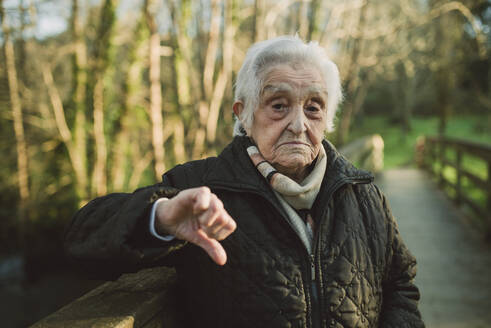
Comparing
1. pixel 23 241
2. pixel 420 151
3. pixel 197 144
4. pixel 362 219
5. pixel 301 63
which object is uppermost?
pixel 301 63

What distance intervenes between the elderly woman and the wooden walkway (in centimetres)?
232

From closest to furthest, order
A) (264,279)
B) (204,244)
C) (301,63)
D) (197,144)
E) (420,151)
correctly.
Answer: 1. (204,244)
2. (264,279)
3. (301,63)
4. (197,144)
5. (420,151)

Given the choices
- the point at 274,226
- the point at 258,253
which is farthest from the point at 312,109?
the point at 258,253

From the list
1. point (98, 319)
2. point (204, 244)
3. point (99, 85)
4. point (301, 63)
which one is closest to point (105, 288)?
point (98, 319)

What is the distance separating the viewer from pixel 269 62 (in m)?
1.58

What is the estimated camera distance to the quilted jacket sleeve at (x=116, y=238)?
117cm

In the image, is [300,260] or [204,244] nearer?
[204,244]

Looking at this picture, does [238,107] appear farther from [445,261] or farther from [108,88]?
[108,88]

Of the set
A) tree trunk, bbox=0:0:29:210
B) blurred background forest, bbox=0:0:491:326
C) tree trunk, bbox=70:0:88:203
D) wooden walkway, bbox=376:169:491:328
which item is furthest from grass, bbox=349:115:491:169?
tree trunk, bbox=0:0:29:210

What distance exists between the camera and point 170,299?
1.45 m

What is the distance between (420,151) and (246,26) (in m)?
8.09

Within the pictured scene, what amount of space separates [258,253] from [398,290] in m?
0.72

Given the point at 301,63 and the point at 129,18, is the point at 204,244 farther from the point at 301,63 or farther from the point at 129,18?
the point at 129,18

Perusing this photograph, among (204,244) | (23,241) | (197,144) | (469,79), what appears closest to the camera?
(204,244)
